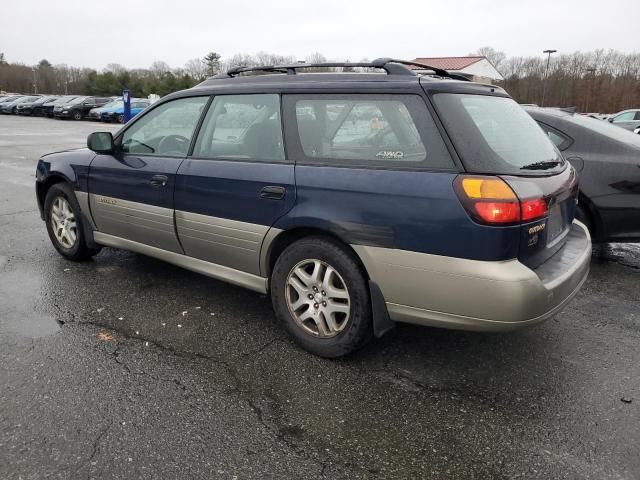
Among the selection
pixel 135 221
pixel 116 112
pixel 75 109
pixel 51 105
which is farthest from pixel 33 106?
pixel 135 221

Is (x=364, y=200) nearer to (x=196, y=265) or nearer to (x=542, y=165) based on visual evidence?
(x=542, y=165)

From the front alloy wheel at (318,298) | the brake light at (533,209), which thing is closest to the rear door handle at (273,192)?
the front alloy wheel at (318,298)

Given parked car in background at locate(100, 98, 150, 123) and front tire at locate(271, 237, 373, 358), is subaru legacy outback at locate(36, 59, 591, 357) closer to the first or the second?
front tire at locate(271, 237, 373, 358)

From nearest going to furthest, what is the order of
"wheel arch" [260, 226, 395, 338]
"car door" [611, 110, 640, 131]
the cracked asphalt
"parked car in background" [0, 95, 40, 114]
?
the cracked asphalt, "wheel arch" [260, 226, 395, 338], "car door" [611, 110, 640, 131], "parked car in background" [0, 95, 40, 114]

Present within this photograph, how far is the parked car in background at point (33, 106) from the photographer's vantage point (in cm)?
3644

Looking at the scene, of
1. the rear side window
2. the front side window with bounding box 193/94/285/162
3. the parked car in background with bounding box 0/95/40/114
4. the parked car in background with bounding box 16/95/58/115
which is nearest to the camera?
the rear side window

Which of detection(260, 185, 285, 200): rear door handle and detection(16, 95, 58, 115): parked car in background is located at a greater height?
detection(16, 95, 58, 115): parked car in background

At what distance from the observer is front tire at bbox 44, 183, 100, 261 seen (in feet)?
15.2

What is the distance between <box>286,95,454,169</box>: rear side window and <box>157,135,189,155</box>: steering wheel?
0.97m

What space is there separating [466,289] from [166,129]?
2686 millimetres

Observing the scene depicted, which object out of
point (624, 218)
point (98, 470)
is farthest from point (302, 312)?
point (624, 218)

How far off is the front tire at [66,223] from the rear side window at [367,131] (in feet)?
8.39

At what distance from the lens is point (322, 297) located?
307 centimetres

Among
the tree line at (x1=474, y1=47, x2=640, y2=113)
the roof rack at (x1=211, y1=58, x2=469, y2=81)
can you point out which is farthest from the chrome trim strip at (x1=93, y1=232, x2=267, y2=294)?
the tree line at (x1=474, y1=47, x2=640, y2=113)
